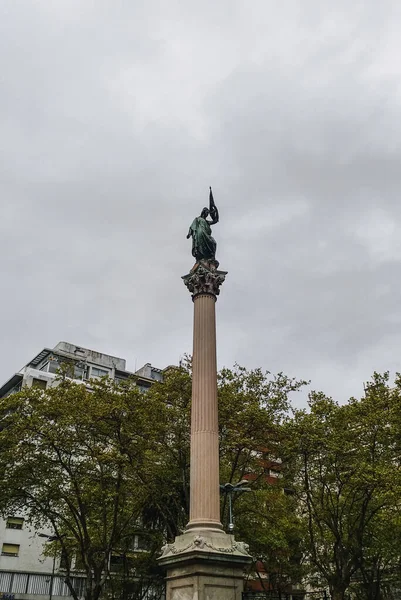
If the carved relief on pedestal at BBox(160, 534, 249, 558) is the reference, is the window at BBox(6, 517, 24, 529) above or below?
above

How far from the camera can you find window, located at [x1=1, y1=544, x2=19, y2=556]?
4522 cm

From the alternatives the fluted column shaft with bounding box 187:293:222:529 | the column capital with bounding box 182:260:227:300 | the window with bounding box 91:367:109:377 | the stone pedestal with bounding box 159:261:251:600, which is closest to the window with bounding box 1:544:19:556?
the window with bounding box 91:367:109:377

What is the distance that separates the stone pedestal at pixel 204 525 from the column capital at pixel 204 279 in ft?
1.54

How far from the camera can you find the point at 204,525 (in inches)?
682

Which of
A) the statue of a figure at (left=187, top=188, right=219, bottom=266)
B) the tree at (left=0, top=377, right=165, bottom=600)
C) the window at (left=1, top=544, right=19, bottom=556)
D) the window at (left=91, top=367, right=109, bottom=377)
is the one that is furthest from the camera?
the window at (left=91, top=367, right=109, bottom=377)

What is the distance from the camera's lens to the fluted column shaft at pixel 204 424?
1772cm

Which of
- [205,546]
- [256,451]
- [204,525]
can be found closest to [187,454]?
[256,451]

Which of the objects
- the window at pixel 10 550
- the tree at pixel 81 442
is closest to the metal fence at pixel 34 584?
the window at pixel 10 550

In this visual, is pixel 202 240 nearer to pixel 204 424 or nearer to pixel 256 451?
pixel 204 424

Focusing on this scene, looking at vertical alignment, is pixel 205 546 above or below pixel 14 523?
below

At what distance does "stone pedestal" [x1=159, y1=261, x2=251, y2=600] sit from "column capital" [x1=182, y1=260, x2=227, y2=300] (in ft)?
1.54

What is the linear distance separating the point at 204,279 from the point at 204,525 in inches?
339

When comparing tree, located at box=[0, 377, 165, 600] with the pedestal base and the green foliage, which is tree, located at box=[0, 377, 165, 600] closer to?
the green foliage

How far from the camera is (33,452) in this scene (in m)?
27.8
